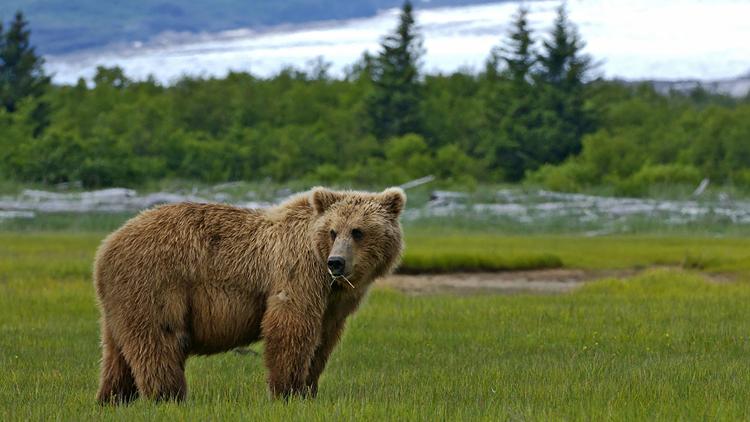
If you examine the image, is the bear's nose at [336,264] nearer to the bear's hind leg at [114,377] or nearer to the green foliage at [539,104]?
the bear's hind leg at [114,377]

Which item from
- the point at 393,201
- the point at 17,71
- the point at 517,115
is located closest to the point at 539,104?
the point at 517,115

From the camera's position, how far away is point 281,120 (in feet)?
227

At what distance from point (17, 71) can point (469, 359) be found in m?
58.4

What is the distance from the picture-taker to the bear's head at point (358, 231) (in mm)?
8453

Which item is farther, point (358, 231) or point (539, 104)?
point (539, 104)

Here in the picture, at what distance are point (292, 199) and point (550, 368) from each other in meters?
2.96

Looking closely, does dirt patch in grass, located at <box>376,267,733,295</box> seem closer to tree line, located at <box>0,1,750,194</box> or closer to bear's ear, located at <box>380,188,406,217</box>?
bear's ear, located at <box>380,188,406,217</box>

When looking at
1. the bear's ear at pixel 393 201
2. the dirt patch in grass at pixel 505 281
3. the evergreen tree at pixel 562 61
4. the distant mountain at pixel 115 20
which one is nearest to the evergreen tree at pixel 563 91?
the evergreen tree at pixel 562 61

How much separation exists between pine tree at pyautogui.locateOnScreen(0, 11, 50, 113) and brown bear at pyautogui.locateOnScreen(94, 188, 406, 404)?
58736 millimetres

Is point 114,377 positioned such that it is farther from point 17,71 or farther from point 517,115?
point 17,71

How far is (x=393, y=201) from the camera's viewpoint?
8.95m

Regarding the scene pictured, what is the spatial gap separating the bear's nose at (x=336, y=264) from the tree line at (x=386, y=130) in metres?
39.9

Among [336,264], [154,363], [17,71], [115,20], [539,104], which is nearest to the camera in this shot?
[336,264]

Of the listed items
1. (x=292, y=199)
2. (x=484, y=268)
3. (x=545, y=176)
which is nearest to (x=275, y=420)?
(x=292, y=199)
